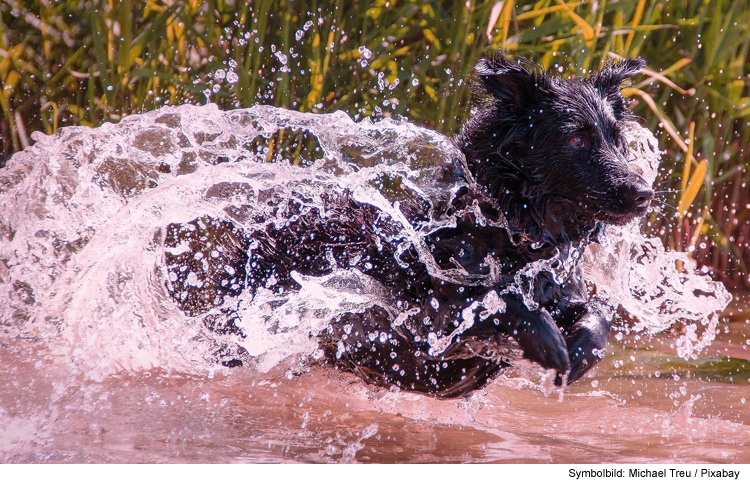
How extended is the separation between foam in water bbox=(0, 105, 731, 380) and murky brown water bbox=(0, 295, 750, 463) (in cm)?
18

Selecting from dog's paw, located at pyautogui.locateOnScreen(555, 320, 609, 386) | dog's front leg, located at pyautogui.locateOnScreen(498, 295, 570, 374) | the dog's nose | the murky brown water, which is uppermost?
the dog's nose

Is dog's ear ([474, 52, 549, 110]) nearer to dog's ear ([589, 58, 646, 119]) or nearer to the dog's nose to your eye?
dog's ear ([589, 58, 646, 119])

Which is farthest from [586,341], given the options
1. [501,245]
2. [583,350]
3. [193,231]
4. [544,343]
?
[193,231]

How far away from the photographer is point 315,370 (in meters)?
3.04

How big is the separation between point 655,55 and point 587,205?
8.97ft

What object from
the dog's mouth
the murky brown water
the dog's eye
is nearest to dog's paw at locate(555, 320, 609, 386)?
the murky brown water

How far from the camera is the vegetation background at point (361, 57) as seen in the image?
4078 mm

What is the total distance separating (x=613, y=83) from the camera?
2.79 m

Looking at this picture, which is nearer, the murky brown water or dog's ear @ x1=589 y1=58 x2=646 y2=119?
the murky brown water

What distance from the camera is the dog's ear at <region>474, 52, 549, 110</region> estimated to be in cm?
254

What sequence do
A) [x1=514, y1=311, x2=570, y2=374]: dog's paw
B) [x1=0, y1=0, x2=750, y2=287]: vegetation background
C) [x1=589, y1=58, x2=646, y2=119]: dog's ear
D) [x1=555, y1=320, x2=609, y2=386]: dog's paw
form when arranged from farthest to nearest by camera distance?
1. [x1=0, y1=0, x2=750, y2=287]: vegetation background
2. [x1=589, y1=58, x2=646, y2=119]: dog's ear
3. [x1=555, y1=320, x2=609, y2=386]: dog's paw
4. [x1=514, y1=311, x2=570, y2=374]: dog's paw

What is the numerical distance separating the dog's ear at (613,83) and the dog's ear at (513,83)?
0.31 metres

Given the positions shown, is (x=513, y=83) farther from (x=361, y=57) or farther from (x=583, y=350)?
(x=361, y=57)

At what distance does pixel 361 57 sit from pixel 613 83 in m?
1.92
